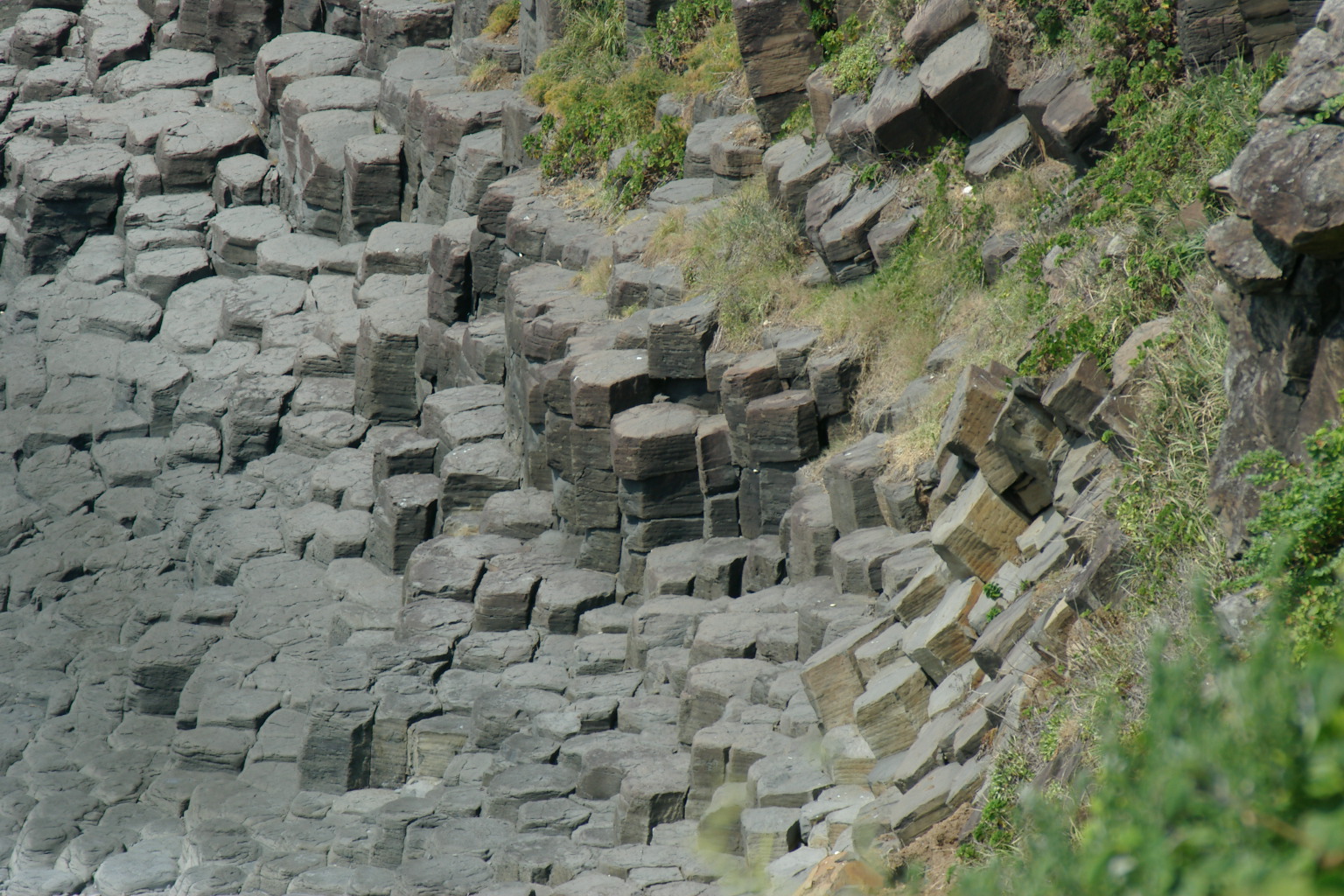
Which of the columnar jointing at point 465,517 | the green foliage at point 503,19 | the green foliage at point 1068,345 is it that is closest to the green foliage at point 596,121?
the columnar jointing at point 465,517

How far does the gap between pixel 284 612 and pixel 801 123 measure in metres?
9.16

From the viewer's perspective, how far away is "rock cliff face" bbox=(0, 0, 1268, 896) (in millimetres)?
9625

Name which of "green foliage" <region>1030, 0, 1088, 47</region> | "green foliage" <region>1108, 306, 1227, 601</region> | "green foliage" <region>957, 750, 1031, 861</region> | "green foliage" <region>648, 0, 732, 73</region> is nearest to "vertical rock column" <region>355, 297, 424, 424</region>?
"green foliage" <region>648, 0, 732, 73</region>

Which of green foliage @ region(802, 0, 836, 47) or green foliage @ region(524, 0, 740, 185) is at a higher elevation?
green foliage @ region(802, 0, 836, 47)

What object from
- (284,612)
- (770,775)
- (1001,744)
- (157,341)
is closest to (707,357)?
(770,775)

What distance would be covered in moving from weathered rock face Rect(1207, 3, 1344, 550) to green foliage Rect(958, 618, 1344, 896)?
3230 mm

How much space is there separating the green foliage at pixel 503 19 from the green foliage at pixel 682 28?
572cm

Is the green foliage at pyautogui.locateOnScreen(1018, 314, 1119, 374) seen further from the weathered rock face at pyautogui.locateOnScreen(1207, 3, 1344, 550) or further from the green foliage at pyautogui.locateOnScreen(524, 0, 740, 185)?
the green foliage at pyautogui.locateOnScreen(524, 0, 740, 185)

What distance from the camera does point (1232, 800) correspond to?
112 inches

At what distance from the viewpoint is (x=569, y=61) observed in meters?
22.3

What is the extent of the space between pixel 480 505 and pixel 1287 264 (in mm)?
13800

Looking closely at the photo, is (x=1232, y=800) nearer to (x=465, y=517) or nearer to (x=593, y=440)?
(x=593, y=440)

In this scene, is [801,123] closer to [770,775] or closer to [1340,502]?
[770,775]

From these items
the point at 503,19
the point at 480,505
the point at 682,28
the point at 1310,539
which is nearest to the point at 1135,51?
the point at 1310,539
